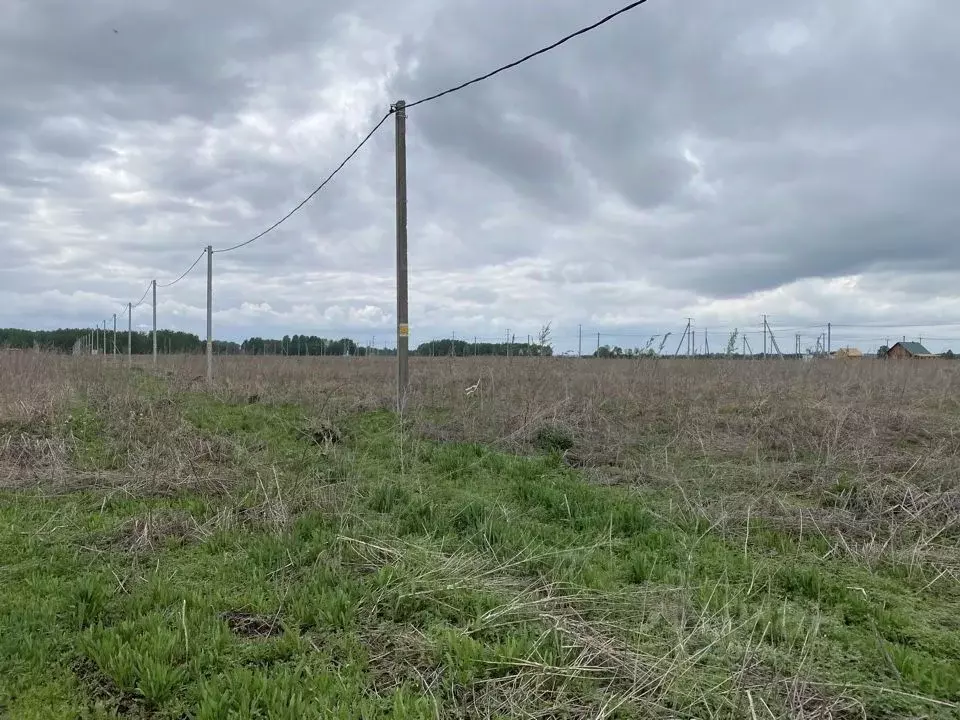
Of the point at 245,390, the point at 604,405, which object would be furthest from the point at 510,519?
the point at 245,390

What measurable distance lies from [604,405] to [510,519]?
5567mm

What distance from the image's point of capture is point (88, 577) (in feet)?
10.8

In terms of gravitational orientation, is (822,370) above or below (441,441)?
above

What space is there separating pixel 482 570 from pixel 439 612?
0.58 metres

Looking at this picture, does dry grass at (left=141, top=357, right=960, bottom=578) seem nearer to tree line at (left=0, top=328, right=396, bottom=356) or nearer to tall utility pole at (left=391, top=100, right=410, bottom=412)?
tall utility pole at (left=391, top=100, right=410, bottom=412)

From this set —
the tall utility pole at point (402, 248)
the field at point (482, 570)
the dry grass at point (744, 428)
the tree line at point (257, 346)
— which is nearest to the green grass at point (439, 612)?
the field at point (482, 570)

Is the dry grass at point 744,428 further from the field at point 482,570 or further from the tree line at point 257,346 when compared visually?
the tree line at point 257,346

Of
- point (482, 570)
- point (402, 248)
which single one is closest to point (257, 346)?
point (402, 248)

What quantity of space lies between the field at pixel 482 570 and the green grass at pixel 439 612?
2 cm

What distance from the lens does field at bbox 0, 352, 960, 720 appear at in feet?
7.52

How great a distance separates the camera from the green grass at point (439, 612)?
7.39 feet

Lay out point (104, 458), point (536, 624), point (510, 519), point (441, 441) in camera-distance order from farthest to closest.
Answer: point (441, 441) < point (104, 458) < point (510, 519) < point (536, 624)

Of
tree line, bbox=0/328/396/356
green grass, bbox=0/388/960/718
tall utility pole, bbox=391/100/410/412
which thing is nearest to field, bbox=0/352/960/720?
green grass, bbox=0/388/960/718

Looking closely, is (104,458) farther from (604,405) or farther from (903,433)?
(903,433)
